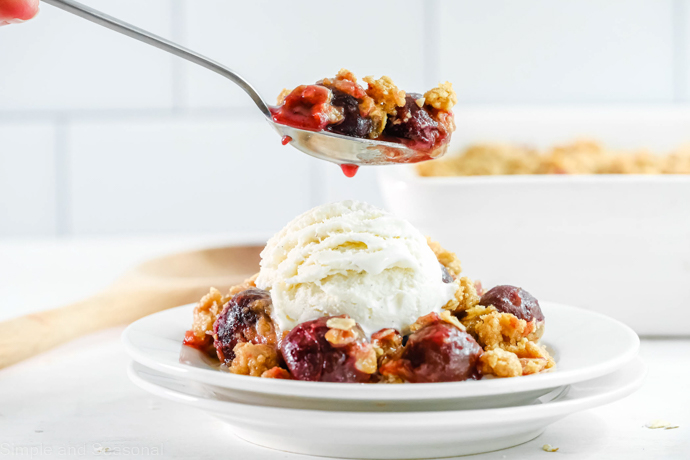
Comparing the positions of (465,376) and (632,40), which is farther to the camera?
(632,40)

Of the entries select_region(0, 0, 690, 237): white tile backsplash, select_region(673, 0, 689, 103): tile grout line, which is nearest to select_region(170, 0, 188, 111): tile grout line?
select_region(0, 0, 690, 237): white tile backsplash

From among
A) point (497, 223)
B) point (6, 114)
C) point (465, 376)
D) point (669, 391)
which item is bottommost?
point (669, 391)

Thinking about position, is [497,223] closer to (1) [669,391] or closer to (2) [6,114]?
(1) [669,391]

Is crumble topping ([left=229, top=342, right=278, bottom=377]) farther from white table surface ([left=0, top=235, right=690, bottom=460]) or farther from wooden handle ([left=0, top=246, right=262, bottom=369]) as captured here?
wooden handle ([left=0, top=246, right=262, bottom=369])

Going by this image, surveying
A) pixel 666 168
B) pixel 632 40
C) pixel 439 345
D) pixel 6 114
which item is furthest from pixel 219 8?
pixel 439 345

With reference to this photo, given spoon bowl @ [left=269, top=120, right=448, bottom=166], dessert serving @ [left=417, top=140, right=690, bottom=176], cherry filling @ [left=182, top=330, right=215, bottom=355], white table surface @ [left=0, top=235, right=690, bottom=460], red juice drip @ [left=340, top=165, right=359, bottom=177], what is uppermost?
spoon bowl @ [left=269, top=120, right=448, bottom=166]

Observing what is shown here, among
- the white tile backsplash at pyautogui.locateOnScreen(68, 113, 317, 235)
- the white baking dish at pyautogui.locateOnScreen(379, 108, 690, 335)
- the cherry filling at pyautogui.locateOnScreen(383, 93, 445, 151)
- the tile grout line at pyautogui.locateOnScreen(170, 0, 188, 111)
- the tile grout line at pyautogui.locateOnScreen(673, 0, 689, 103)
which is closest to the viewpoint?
the cherry filling at pyautogui.locateOnScreen(383, 93, 445, 151)

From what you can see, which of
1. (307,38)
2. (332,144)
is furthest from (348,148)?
(307,38)

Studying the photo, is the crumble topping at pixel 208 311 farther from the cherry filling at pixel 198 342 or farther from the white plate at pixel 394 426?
the white plate at pixel 394 426

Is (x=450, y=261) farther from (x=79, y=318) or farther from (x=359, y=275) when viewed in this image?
(x=79, y=318)
